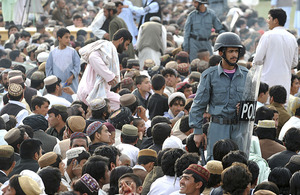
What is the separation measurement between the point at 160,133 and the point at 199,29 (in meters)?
7.36

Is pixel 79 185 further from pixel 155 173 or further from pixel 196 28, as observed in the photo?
pixel 196 28

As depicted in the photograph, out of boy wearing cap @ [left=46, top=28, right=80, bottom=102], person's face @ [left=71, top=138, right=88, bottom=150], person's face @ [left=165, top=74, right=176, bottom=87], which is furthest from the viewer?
boy wearing cap @ [left=46, top=28, right=80, bottom=102]

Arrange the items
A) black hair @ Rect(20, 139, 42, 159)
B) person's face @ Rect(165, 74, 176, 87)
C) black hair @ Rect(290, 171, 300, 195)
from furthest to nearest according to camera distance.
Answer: person's face @ Rect(165, 74, 176, 87) < black hair @ Rect(20, 139, 42, 159) < black hair @ Rect(290, 171, 300, 195)

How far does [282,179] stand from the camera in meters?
6.41

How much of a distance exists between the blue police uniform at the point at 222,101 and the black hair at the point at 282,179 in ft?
2.45

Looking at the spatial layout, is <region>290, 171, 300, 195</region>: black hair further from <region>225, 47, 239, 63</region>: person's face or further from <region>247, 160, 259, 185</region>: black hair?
<region>225, 47, 239, 63</region>: person's face

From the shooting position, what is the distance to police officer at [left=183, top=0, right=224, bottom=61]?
15.1 meters

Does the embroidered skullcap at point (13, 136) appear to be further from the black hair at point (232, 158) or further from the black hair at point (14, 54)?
the black hair at point (14, 54)

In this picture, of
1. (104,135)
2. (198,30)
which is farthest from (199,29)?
(104,135)

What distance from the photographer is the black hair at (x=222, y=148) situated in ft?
22.1

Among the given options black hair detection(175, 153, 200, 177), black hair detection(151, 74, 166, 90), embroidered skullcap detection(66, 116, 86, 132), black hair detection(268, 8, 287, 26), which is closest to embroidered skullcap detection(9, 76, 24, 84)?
black hair detection(151, 74, 166, 90)

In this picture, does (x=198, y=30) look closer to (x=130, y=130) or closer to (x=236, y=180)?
(x=130, y=130)

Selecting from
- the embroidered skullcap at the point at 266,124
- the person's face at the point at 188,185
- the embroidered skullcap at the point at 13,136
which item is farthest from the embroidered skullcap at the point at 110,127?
the person's face at the point at 188,185

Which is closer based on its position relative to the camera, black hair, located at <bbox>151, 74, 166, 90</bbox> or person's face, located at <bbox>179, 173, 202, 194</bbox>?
person's face, located at <bbox>179, 173, 202, 194</bbox>
